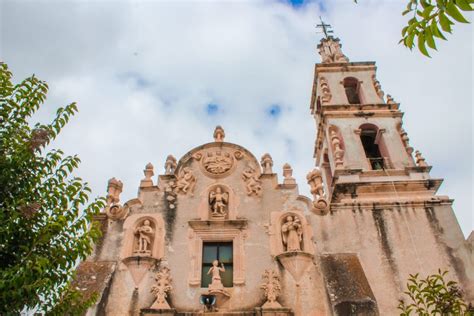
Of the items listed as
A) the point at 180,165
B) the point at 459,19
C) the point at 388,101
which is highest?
the point at 388,101

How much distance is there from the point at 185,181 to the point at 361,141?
23.8ft

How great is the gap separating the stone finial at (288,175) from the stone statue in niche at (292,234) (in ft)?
4.67

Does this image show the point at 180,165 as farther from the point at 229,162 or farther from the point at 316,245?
the point at 316,245

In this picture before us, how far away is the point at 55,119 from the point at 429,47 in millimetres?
6102

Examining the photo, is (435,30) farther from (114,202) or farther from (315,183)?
(114,202)

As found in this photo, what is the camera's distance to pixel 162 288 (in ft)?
33.5

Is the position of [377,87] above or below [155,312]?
above

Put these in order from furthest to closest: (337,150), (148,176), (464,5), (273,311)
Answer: (337,150)
(148,176)
(273,311)
(464,5)

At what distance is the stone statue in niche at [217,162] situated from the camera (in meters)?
12.8

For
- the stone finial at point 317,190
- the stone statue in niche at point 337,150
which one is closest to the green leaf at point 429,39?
the stone finial at point 317,190

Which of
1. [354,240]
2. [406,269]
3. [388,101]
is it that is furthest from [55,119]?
[388,101]

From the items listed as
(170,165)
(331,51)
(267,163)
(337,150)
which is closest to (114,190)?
(170,165)

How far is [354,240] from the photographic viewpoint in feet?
37.2

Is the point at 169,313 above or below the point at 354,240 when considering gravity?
below
